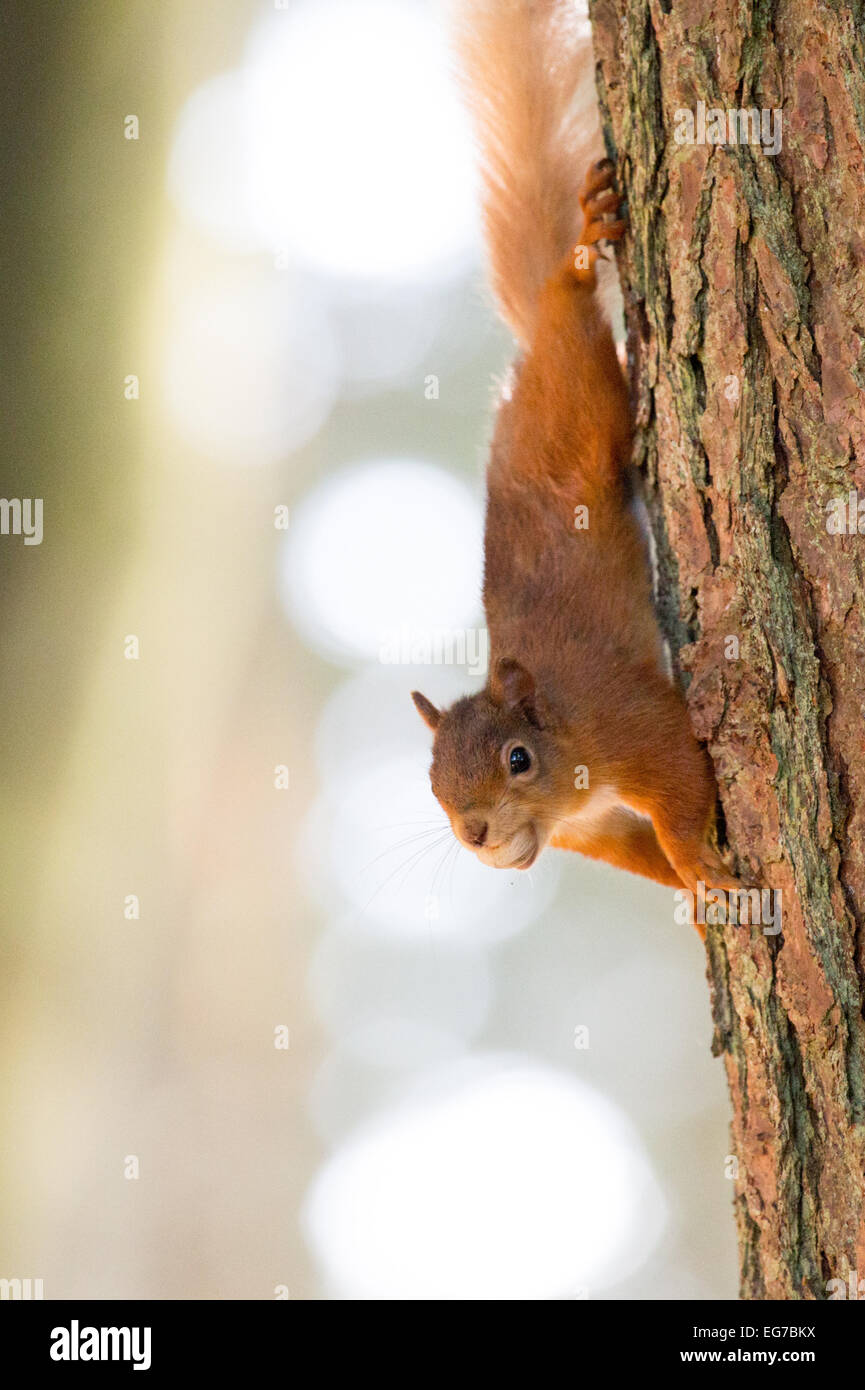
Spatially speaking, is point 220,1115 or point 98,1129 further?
point 220,1115

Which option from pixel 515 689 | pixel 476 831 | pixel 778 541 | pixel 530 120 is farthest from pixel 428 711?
pixel 530 120

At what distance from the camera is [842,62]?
2316mm

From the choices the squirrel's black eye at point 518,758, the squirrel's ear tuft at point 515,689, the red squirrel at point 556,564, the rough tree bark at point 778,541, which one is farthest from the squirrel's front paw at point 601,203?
the squirrel's black eye at point 518,758

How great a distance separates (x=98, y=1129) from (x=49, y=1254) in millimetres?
564

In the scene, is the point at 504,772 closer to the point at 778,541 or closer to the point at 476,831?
the point at 476,831

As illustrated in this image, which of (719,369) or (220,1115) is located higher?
(719,369)

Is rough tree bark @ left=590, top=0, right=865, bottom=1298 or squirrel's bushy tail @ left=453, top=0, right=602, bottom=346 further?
squirrel's bushy tail @ left=453, top=0, right=602, bottom=346

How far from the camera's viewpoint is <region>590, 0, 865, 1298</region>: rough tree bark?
92.3 inches

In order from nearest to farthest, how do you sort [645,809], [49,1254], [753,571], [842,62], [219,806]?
[842,62] → [753,571] → [645,809] → [49,1254] → [219,806]

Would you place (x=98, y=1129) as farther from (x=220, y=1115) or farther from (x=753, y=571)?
(x=753, y=571)

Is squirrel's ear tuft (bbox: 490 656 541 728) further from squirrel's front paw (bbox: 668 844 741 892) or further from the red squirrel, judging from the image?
squirrel's front paw (bbox: 668 844 741 892)

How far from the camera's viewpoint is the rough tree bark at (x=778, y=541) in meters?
2.34

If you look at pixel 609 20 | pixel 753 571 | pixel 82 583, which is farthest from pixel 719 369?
pixel 82 583

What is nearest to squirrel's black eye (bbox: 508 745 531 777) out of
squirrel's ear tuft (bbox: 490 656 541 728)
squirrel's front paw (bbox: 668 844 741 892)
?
squirrel's ear tuft (bbox: 490 656 541 728)
